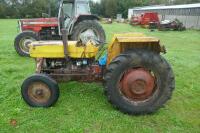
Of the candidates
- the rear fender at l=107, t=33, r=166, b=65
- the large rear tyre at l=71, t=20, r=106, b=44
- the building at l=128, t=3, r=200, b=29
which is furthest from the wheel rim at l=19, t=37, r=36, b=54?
the building at l=128, t=3, r=200, b=29

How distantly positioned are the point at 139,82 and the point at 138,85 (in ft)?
0.18

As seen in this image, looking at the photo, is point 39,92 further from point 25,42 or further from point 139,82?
point 25,42

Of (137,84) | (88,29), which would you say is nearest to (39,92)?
(137,84)

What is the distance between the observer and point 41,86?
4.76 meters

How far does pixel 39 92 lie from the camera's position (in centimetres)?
475

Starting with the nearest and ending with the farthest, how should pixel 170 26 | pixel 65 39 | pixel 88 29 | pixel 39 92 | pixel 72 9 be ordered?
pixel 39 92 → pixel 65 39 → pixel 88 29 → pixel 72 9 → pixel 170 26

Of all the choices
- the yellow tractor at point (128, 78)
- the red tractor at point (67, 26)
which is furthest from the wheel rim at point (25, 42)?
the yellow tractor at point (128, 78)

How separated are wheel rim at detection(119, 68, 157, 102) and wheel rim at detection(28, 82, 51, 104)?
116 cm

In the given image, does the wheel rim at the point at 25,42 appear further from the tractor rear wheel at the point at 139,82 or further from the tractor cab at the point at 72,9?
the tractor rear wheel at the point at 139,82

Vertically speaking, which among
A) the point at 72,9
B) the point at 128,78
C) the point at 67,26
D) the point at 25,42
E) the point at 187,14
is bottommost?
the point at 128,78

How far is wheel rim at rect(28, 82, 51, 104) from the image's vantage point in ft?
15.6

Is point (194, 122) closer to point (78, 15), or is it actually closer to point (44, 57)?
point (44, 57)

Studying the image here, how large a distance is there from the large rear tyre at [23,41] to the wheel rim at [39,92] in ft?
15.6

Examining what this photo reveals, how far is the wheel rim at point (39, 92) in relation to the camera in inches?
187
